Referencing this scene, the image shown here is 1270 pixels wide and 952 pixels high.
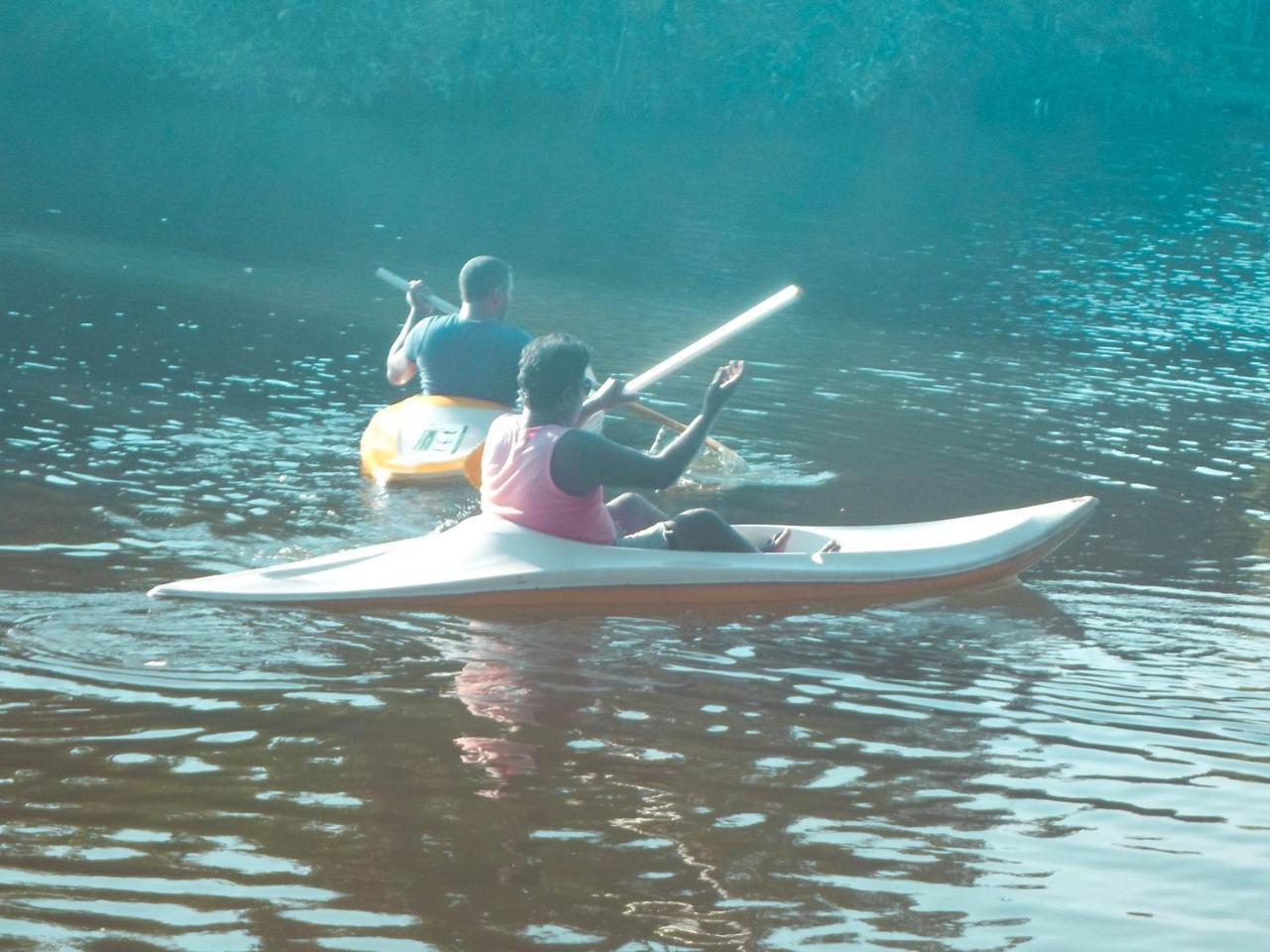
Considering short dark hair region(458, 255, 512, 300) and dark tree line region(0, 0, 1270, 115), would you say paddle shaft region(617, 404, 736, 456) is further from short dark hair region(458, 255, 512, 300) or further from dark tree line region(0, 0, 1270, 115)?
dark tree line region(0, 0, 1270, 115)

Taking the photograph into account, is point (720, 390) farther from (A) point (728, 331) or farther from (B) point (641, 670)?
(A) point (728, 331)

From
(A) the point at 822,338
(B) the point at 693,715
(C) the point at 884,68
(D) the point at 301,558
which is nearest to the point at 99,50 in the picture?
(C) the point at 884,68

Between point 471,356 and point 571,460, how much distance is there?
10.1ft

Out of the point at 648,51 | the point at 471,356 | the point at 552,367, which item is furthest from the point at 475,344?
the point at 648,51

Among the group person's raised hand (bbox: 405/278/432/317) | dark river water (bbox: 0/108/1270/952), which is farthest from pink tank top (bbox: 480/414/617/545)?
person's raised hand (bbox: 405/278/432/317)

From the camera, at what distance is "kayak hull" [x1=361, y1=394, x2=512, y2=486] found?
30.9 ft

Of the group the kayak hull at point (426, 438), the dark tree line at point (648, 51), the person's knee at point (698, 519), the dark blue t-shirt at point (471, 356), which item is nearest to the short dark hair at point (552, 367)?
the person's knee at point (698, 519)

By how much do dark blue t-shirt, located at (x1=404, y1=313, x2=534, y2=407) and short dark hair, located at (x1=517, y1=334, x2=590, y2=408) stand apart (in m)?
2.84

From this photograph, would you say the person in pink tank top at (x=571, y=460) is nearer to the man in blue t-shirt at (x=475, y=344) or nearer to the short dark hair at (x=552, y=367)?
the short dark hair at (x=552, y=367)

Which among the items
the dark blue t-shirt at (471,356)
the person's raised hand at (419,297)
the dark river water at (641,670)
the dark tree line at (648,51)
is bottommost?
the dark river water at (641,670)

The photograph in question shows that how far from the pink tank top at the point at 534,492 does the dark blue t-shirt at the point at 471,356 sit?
99.8 inches

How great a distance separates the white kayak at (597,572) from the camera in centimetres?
679

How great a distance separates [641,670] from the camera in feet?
20.6

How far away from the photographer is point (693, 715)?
18.9 feet
